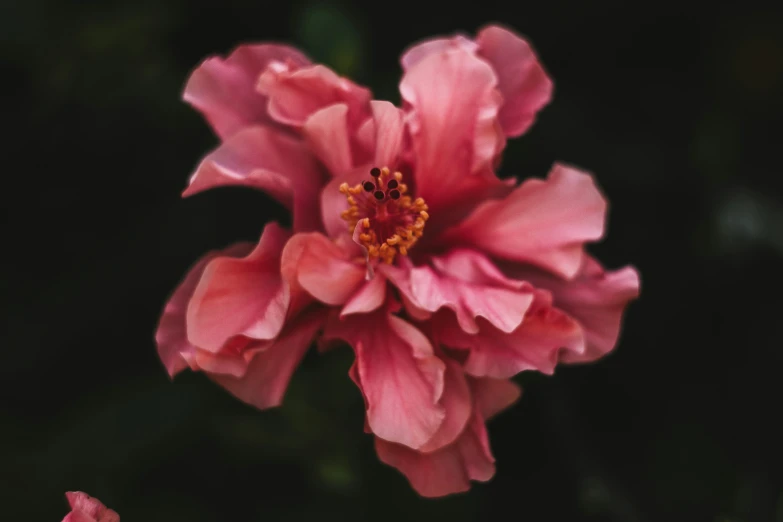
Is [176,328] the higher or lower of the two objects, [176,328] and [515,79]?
the lower

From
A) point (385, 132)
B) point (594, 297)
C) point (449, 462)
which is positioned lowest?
point (449, 462)

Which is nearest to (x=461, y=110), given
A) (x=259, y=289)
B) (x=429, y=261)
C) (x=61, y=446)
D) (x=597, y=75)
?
(x=429, y=261)

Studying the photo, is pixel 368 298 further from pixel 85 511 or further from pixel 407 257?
pixel 85 511

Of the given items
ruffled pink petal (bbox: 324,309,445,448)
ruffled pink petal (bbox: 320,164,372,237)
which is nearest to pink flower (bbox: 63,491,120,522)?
ruffled pink petal (bbox: 324,309,445,448)

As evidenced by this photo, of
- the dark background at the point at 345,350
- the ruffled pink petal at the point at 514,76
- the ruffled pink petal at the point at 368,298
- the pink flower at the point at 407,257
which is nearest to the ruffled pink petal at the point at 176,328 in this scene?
the pink flower at the point at 407,257

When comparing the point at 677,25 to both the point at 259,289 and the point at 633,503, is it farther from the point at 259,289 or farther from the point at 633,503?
the point at 259,289

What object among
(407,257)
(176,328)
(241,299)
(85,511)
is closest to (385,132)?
(407,257)
